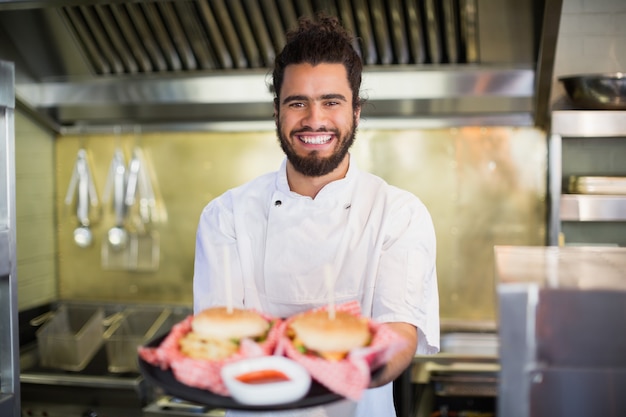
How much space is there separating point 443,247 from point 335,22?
5.72ft

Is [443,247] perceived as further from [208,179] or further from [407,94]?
[208,179]

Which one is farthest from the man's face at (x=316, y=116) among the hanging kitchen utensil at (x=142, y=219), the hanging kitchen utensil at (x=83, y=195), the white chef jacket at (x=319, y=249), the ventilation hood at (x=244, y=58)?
the hanging kitchen utensil at (x=83, y=195)

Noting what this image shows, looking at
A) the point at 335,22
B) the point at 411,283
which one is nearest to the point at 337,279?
the point at 411,283

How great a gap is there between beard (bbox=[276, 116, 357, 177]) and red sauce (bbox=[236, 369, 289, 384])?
2.61 feet

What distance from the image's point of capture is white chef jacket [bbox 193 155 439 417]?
196 centimetres

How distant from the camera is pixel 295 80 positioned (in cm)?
201

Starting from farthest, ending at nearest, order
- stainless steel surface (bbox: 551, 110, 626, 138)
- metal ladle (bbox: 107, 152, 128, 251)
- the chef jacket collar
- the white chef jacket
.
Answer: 1. metal ladle (bbox: 107, 152, 128, 251)
2. stainless steel surface (bbox: 551, 110, 626, 138)
3. the chef jacket collar
4. the white chef jacket

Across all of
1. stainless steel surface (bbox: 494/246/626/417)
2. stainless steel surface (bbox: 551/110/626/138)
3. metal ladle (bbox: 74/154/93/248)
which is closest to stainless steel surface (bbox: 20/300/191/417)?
metal ladle (bbox: 74/154/93/248)

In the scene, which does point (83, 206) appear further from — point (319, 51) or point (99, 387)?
point (319, 51)

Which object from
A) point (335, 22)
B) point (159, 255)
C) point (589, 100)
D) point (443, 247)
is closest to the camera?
point (335, 22)

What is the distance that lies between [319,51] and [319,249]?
55cm

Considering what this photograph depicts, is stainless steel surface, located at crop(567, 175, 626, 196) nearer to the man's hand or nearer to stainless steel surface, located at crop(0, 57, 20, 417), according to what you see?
the man's hand

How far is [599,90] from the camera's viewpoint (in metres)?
3.08

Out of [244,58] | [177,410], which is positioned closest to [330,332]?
[177,410]
